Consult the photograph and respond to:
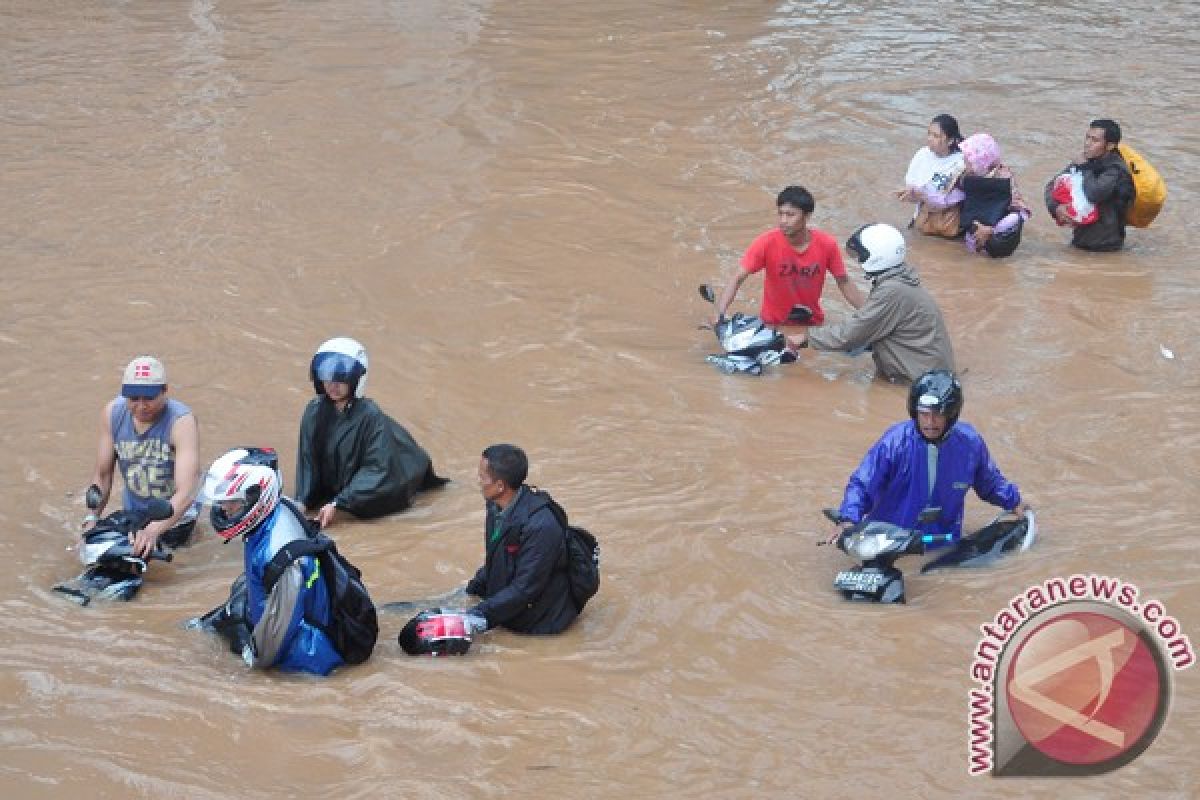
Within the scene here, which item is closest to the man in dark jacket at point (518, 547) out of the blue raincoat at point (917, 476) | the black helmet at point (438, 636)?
the black helmet at point (438, 636)

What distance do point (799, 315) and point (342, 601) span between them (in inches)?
207

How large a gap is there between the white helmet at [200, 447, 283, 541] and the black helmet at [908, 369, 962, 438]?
9.49 feet

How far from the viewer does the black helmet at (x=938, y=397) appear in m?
7.66

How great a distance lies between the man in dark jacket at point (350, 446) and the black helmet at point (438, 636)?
1.65 m

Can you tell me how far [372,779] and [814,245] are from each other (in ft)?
19.6

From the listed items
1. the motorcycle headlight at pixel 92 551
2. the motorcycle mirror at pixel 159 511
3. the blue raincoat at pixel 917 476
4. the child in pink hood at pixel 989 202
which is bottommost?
the motorcycle headlight at pixel 92 551

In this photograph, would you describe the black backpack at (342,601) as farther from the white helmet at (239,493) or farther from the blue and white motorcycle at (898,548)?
the blue and white motorcycle at (898,548)

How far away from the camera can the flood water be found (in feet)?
21.1

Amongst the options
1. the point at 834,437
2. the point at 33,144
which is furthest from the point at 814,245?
the point at 33,144

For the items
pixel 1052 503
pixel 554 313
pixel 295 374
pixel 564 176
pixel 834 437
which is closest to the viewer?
pixel 1052 503

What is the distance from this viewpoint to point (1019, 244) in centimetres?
1334

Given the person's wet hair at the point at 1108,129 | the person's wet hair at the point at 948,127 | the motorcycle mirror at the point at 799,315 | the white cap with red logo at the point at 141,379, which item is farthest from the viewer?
the person's wet hair at the point at 948,127

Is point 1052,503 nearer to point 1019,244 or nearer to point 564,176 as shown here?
point 1019,244

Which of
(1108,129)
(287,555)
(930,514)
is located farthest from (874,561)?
(1108,129)
